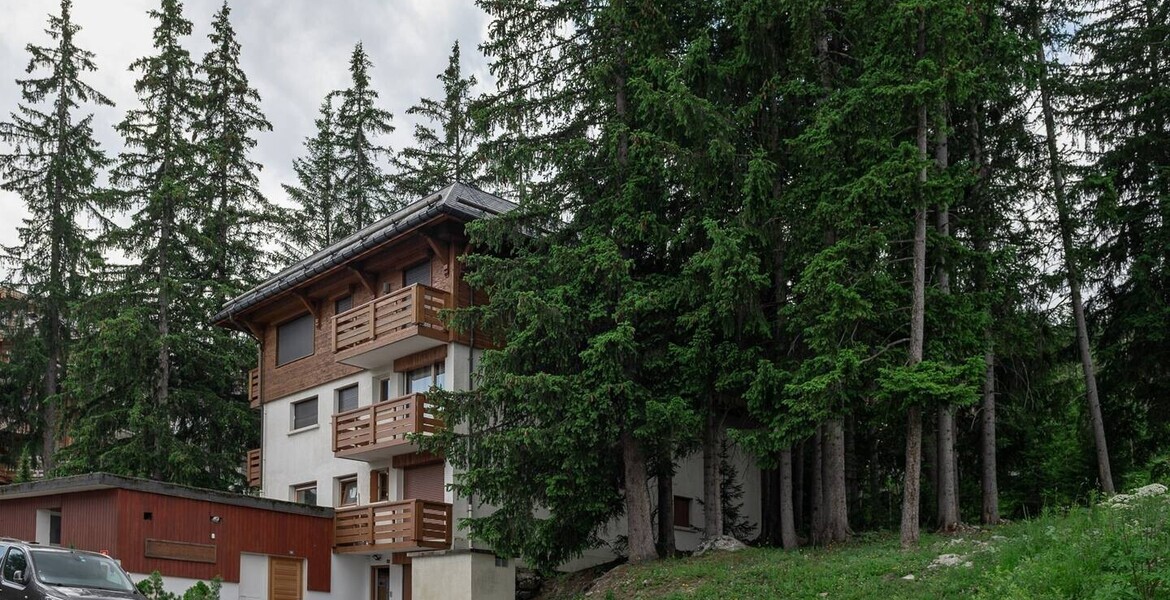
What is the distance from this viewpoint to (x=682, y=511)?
98.7 ft

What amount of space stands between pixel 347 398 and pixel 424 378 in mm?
3401

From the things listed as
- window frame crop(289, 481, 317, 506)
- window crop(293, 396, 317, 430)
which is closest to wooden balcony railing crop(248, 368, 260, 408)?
window crop(293, 396, 317, 430)

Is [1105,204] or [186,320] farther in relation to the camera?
[186,320]

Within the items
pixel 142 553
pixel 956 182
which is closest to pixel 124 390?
pixel 142 553

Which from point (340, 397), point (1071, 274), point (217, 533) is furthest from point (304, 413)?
point (1071, 274)

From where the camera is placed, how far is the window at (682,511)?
29.8m

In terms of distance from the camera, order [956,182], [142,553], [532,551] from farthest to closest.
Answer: [142,553]
[532,551]
[956,182]

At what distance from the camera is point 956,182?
21141 millimetres

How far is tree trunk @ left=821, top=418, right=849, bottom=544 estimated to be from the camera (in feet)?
74.5

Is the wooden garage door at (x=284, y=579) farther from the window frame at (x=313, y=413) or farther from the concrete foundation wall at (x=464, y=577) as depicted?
the window frame at (x=313, y=413)

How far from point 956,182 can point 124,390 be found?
25.0 metres

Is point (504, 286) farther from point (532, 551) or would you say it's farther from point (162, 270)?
point (162, 270)

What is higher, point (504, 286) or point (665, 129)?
Answer: point (665, 129)

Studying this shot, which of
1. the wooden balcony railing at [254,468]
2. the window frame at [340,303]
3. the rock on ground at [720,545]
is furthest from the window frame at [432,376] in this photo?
the rock on ground at [720,545]
